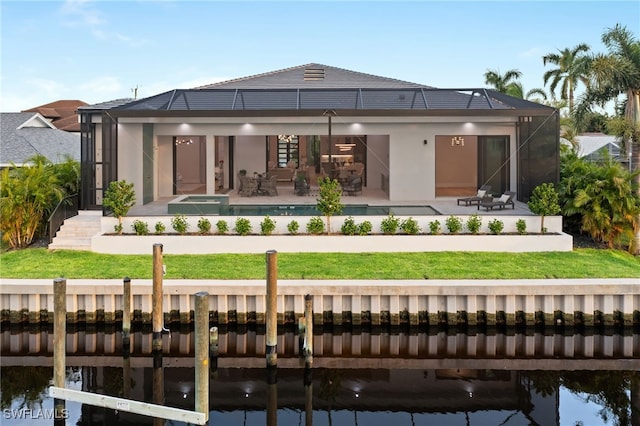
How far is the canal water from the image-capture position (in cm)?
1044

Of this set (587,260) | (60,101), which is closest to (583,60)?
(587,260)

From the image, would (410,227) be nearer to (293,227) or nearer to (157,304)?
(293,227)

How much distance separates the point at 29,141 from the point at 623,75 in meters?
25.5

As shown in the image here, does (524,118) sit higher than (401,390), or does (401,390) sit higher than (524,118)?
(524,118)

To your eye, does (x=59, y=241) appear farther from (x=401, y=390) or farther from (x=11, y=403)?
(x=401, y=390)

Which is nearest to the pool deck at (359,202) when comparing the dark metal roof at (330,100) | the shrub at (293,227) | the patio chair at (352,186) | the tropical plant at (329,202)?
the patio chair at (352,186)

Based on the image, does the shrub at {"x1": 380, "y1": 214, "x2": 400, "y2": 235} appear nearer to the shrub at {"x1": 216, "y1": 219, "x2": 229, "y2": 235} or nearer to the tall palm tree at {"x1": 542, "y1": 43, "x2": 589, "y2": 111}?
the shrub at {"x1": 216, "y1": 219, "x2": 229, "y2": 235}

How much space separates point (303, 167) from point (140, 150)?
7.30m

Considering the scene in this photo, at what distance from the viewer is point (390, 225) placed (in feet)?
57.2

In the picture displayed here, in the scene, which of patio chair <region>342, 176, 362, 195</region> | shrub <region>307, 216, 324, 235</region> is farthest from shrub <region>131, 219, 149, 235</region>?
patio chair <region>342, 176, 362, 195</region>

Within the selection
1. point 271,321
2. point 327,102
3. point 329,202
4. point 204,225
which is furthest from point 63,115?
point 271,321

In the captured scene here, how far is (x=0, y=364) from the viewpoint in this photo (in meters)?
12.4

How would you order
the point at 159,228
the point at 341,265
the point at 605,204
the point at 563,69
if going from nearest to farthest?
the point at 341,265 → the point at 159,228 → the point at 605,204 → the point at 563,69

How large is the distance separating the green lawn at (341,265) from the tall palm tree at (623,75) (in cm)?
423
